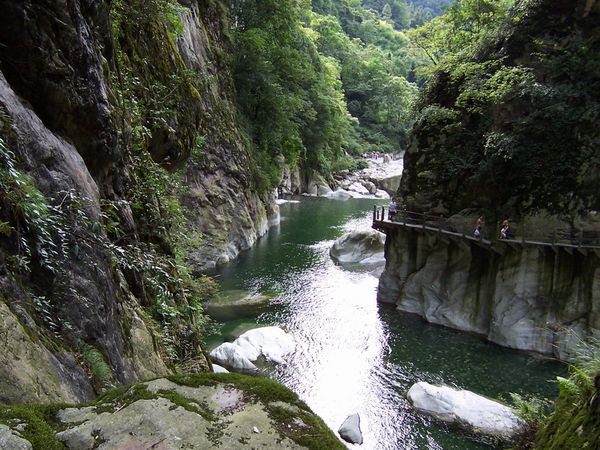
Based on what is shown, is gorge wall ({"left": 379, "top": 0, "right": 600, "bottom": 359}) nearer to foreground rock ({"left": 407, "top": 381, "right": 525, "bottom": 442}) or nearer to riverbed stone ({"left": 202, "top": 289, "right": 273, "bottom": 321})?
foreground rock ({"left": 407, "top": 381, "right": 525, "bottom": 442})

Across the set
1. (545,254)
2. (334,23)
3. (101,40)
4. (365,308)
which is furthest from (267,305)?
(334,23)

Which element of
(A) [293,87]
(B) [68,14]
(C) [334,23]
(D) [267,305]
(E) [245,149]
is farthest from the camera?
(C) [334,23]

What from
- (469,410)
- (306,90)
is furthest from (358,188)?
(469,410)

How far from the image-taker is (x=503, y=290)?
54.7 feet

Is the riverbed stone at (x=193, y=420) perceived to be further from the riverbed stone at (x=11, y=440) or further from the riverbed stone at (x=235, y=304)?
the riverbed stone at (x=235, y=304)

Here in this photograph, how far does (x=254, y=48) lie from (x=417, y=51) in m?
11.5

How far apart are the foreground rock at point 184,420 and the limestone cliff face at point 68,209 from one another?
27.6 inches

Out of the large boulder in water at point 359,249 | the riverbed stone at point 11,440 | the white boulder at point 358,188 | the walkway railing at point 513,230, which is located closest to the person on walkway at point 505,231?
the walkway railing at point 513,230

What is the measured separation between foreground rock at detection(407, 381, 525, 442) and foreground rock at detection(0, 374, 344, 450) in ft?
33.0

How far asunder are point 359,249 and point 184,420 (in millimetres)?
25027

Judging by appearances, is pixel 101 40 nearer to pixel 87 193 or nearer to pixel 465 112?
pixel 87 193

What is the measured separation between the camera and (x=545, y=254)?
15.7 metres

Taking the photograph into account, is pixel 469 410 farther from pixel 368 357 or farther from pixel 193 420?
pixel 193 420

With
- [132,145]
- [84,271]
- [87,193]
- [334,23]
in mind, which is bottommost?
[84,271]
